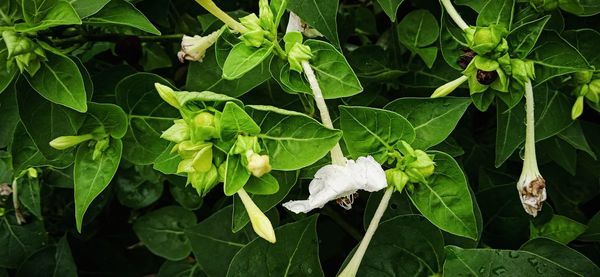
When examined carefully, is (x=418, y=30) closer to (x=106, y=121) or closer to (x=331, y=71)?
(x=331, y=71)

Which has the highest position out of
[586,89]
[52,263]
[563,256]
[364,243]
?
[586,89]

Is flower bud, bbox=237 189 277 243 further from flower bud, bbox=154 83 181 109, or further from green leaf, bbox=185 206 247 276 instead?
green leaf, bbox=185 206 247 276

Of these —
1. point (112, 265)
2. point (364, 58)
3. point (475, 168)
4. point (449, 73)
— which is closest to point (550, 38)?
point (449, 73)

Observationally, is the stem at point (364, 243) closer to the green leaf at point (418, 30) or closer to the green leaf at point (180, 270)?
the green leaf at point (418, 30)

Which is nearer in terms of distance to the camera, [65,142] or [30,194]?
[65,142]

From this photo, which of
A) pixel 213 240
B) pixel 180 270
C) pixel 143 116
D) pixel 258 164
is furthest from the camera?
pixel 180 270

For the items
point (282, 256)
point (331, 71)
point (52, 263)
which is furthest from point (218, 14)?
point (52, 263)

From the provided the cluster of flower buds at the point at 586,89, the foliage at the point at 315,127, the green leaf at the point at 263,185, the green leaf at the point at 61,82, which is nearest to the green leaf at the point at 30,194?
the foliage at the point at 315,127
